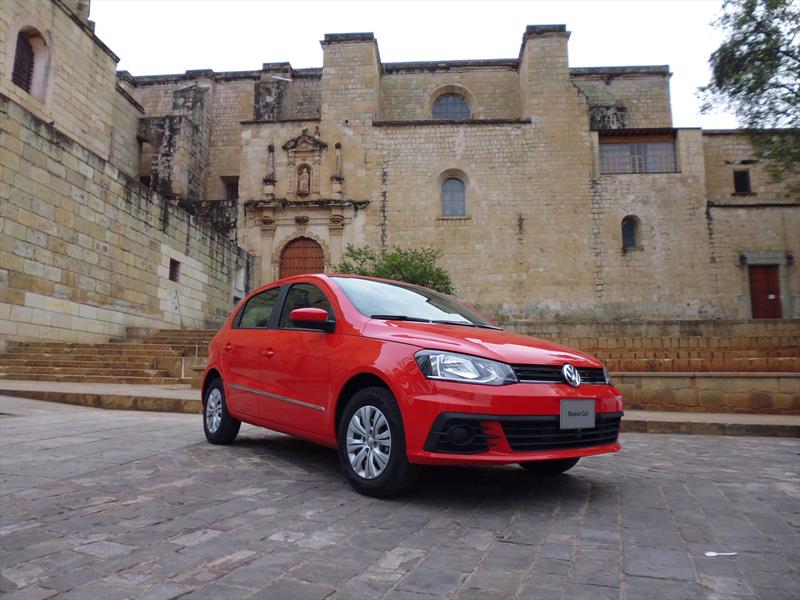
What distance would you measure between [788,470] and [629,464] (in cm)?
130

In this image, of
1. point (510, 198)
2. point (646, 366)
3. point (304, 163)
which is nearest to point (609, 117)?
point (510, 198)

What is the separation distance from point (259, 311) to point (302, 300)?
2.28 feet

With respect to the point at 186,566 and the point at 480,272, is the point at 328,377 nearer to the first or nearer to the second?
the point at 186,566

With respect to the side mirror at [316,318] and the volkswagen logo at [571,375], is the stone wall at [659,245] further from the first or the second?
the side mirror at [316,318]

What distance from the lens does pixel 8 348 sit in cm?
1270

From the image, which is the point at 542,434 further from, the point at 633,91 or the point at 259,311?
the point at 633,91

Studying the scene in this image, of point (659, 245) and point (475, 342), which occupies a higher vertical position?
point (659, 245)

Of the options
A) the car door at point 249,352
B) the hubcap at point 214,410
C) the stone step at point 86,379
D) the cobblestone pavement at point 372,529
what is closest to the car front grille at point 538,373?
the cobblestone pavement at point 372,529

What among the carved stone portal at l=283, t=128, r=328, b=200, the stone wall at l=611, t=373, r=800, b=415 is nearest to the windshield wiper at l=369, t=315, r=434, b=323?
the stone wall at l=611, t=373, r=800, b=415

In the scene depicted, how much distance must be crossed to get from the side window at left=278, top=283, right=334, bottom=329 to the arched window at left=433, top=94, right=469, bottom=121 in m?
28.5

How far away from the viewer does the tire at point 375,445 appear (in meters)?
3.20

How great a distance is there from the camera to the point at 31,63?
19172mm

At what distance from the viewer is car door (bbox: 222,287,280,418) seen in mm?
4547

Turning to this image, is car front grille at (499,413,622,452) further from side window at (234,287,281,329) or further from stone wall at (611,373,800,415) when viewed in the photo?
stone wall at (611,373,800,415)
